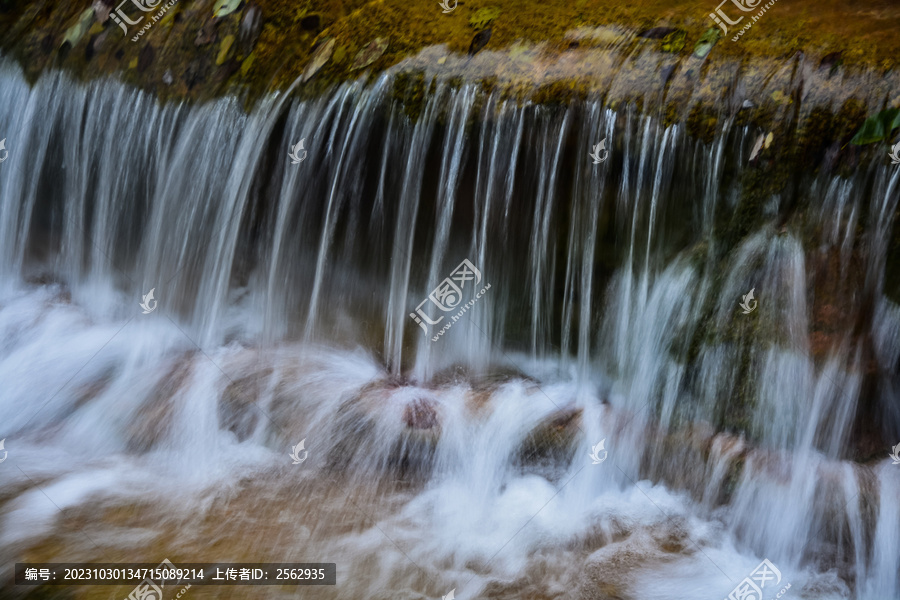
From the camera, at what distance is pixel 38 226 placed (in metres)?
6.48

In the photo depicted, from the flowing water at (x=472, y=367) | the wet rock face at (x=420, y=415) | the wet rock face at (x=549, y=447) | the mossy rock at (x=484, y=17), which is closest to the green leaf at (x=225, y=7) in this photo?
the flowing water at (x=472, y=367)

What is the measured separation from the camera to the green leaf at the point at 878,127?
3.82 meters

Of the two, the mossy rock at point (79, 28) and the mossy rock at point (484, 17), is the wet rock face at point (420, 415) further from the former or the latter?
the mossy rock at point (79, 28)

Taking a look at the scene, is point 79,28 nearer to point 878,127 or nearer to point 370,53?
point 370,53

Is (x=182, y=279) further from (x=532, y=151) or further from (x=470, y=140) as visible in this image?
(x=532, y=151)

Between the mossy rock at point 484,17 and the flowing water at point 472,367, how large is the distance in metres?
0.61

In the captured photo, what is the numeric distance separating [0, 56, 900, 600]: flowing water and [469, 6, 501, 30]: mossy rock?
61 centimetres

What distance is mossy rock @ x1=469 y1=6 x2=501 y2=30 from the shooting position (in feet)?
16.8

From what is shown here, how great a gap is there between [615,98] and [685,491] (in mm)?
2236

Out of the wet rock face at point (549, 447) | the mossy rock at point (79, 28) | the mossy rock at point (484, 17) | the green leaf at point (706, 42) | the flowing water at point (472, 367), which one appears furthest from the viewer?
the mossy rock at point (79, 28)

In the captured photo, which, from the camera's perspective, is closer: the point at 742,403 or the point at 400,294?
the point at 742,403

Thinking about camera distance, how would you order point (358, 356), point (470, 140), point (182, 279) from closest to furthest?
point (470, 140)
point (358, 356)
point (182, 279)

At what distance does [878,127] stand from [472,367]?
2631 mm

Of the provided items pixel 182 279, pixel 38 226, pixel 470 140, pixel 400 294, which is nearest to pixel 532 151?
pixel 470 140
